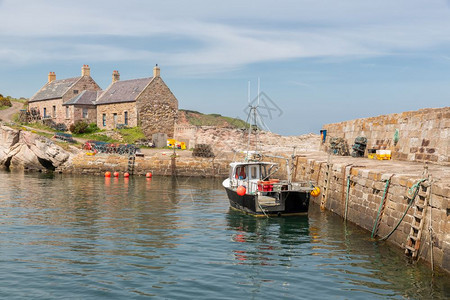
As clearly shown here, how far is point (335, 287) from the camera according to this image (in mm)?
11523

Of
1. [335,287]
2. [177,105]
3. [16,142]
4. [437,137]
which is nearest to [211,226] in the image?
[335,287]

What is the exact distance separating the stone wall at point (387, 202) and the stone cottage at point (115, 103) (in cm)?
2946

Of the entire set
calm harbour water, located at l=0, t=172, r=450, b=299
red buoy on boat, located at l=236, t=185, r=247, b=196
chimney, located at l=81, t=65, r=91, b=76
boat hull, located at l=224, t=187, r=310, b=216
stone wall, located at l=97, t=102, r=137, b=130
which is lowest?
calm harbour water, located at l=0, t=172, r=450, b=299

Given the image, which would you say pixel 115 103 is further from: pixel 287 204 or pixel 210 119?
pixel 287 204

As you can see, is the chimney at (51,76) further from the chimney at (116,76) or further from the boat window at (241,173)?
the boat window at (241,173)

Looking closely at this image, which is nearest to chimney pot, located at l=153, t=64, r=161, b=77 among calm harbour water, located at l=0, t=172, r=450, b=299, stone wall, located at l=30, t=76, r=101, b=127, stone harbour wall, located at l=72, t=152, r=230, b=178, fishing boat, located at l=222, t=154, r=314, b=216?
stone wall, located at l=30, t=76, r=101, b=127

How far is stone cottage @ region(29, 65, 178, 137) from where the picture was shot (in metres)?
52.0

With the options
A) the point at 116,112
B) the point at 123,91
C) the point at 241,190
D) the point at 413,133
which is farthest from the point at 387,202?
the point at 123,91

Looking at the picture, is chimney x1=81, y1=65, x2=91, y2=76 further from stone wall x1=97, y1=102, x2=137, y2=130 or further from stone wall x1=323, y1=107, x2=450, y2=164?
stone wall x1=323, y1=107, x2=450, y2=164

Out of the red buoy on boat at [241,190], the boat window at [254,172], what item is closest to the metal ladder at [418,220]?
the red buoy on boat at [241,190]

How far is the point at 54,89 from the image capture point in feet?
197

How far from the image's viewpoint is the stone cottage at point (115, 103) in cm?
5203


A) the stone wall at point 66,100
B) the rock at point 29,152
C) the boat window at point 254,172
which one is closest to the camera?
the boat window at point 254,172

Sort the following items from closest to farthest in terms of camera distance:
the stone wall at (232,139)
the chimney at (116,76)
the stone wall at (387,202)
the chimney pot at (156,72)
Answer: the stone wall at (387,202)
the stone wall at (232,139)
the chimney pot at (156,72)
the chimney at (116,76)
